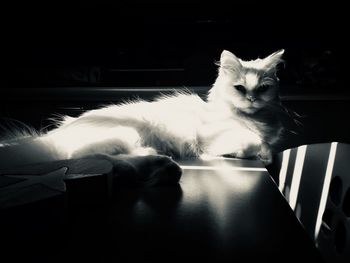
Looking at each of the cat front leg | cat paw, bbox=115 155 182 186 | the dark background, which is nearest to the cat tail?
cat paw, bbox=115 155 182 186

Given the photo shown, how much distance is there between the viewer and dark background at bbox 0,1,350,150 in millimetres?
2064

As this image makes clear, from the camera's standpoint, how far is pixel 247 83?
1.21 meters

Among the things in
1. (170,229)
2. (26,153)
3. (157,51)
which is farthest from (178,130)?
(157,51)

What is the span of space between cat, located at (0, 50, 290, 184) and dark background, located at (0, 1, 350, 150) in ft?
2.70

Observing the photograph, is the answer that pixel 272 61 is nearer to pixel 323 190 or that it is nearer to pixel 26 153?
pixel 323 190

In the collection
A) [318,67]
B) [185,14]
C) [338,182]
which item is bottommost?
[338,182]

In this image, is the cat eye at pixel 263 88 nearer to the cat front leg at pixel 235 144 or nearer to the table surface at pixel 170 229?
the cat front leg at pixel 235 144

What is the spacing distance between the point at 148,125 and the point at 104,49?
137 centimetres

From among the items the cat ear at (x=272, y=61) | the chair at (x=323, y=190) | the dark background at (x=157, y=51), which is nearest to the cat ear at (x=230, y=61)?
the cat ear at (x=272, y=61)

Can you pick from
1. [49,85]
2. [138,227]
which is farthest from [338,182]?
[49,85]

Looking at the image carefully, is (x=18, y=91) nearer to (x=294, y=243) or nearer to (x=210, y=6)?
(x=210, y=6)

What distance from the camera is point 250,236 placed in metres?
0.46

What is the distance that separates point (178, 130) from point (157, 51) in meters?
1.30

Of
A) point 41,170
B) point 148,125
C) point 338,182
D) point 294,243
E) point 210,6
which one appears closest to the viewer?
point 294,243
